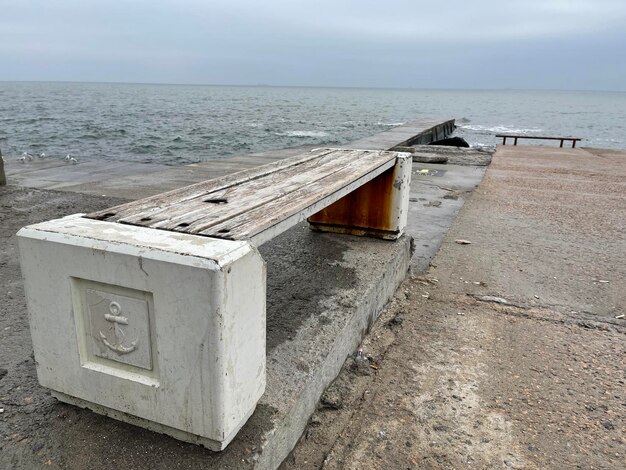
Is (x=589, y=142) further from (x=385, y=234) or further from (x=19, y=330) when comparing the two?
(x=19, y=330)

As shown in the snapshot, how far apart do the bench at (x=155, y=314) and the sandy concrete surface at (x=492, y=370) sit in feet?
2.13

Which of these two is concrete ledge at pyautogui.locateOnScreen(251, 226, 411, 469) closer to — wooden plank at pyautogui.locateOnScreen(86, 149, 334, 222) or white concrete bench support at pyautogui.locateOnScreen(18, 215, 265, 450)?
white concrete bench support at pyautogui.locateOnScreen(18, 215, 265, 450)

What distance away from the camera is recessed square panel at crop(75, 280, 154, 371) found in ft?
5.30

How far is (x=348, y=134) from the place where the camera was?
28641 mm

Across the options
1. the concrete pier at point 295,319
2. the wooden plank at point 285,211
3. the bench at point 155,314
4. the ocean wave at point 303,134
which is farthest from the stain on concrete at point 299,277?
the ocean wave at point 303,134

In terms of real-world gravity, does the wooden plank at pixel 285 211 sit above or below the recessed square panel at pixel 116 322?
above

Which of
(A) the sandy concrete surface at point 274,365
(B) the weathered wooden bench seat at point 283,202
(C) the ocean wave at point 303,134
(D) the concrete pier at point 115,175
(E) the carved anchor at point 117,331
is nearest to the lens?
(E) the carved anchor at point 117,331

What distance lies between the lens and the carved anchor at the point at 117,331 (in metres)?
1.64

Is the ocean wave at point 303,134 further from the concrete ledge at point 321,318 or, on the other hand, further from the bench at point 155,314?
the bench at point 155,314

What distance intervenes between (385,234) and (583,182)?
7.24 meters

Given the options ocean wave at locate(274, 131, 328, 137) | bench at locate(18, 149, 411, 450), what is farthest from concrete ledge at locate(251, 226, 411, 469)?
ocean wave at locate(274, 131, 328, 137)

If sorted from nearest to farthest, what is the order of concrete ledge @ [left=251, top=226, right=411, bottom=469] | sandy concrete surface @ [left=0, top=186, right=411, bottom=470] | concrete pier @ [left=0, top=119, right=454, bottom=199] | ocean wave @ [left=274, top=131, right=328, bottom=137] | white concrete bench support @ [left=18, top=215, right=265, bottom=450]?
white concrete bench support @ [left=18, top=215, right=265, bottom=450] < sandy concrete surface @ [left=0, top=186, right=411, bottom=470] < concrete ledge @ [left=251, top=226, right=411, bottom=469] < concrete pier @ [left=0, top=119, right=454, bottom=199] < ocean wave @ [left=274, top=131, right=328, bottom=137]

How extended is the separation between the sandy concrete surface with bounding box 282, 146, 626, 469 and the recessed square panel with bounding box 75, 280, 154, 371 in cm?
83

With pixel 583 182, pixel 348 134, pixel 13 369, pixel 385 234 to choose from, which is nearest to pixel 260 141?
pixel 348 134
